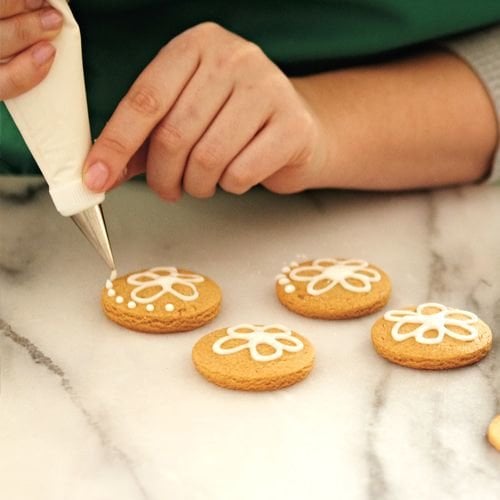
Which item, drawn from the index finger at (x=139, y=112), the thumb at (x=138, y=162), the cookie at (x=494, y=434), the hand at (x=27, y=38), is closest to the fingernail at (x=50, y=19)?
the hand at (x=27, y=38)

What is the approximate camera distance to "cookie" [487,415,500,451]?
2.22 feet

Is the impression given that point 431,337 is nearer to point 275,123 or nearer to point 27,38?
point 275,123

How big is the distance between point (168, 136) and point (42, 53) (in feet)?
0.63

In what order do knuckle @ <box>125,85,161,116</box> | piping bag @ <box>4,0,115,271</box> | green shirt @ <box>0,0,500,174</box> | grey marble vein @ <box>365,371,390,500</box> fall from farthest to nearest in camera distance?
green shirt @ <box>0,0,500,174</box>
knuckle @ <box>125,85,161,116</box>
piping bag @ <box>4,0,115,271</box>
grey marble vein @ <box>365,371,390,500</box>

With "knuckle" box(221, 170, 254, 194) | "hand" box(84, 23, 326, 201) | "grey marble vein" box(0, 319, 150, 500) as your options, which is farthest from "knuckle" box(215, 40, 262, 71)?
"grey marble vein" box(0, 319, 150, 500)

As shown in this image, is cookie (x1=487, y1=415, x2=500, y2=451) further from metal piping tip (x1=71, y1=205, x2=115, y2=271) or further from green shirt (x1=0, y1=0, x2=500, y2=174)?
green shirt (x1=0, y1=0, x2=500, y2=174)

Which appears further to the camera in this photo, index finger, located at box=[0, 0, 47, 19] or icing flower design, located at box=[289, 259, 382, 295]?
icing flower design, located at box=[289, 259, 382, 295]

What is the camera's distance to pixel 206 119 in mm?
899

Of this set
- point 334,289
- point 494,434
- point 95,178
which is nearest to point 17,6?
point 95,178

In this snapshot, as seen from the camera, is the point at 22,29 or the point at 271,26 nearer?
the point at 22,29

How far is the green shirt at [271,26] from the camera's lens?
1.08 meters

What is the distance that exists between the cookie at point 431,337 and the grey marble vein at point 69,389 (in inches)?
9.8

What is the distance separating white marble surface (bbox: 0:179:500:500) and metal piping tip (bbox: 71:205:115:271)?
5cm

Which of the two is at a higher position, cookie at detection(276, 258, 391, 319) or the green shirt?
the green shirt
